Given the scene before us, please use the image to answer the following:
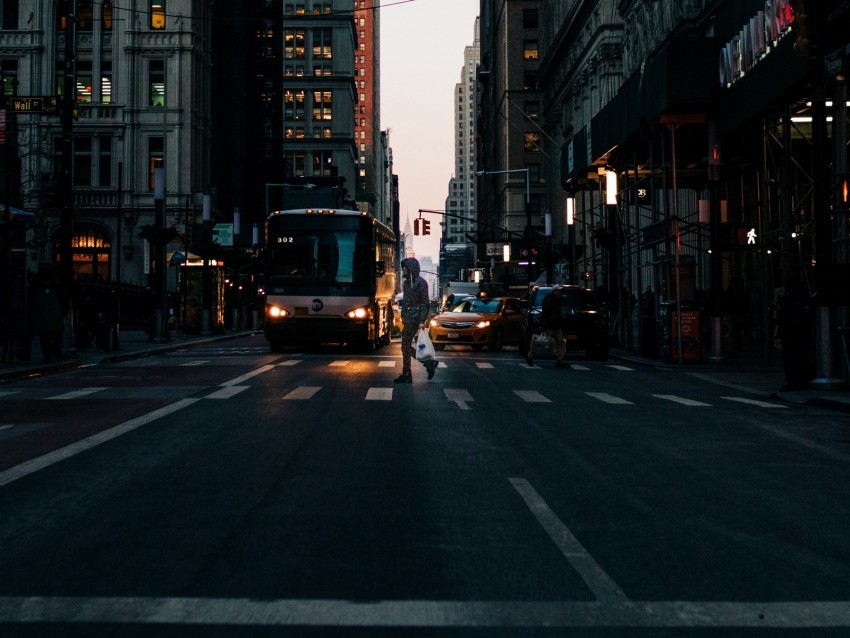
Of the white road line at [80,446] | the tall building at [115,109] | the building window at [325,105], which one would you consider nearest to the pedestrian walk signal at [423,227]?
the tall building at [115,109]

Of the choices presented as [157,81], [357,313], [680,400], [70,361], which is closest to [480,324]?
[357,313]

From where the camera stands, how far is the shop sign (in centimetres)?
2186

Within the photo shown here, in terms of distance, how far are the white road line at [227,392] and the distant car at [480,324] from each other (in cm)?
1520

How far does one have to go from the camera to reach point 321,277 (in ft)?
95.8

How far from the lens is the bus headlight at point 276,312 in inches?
1149

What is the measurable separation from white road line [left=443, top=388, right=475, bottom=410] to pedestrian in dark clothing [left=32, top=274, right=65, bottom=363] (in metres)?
10.4

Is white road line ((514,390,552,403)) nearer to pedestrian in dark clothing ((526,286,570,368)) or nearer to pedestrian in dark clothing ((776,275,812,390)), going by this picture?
pedestrian in dark clothing ((776,275,812,390))

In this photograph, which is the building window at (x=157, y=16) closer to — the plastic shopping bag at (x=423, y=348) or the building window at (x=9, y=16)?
the building window at (x=9, y=16)

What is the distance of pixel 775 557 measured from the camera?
6074 millimetres

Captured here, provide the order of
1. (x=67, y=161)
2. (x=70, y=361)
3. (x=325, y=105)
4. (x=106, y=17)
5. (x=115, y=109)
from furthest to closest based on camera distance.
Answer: (x=325, y=105), (x=106, y=17), (x=115, y=109), (x=67, y=161), (x=70, y=361)

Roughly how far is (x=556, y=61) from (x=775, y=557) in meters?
75.4

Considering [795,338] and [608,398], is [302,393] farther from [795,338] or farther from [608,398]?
[795,338]

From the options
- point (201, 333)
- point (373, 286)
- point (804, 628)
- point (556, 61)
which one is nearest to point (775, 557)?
point (804, 628)

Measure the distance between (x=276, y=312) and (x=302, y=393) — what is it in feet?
42.2
